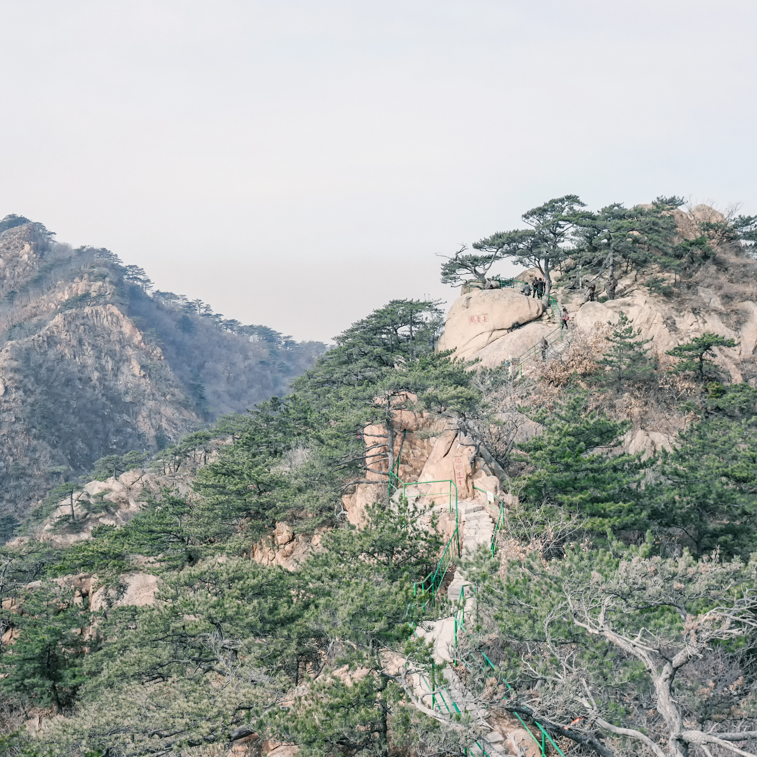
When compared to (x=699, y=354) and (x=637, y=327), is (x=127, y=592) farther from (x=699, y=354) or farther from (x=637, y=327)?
(x=699, y=354)

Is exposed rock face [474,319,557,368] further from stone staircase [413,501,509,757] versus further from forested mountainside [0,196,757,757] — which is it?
stone staircase [413,501,509,757]

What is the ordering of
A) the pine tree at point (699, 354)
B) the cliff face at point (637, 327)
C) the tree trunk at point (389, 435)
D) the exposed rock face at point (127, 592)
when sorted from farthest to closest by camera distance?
1. the exposed rock face at point (127, 592)
2. the cliff face at point (637, 327)
3. the pine tree at point (699, 354)
4. the tree trunk at point (389, 435)

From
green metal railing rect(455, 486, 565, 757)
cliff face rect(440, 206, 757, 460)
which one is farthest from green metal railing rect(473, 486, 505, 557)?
cliff face rect(440, 206, 757, 460)

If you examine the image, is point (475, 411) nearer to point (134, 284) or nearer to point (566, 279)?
point (566, 279)

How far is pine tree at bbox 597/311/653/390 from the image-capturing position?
2333 centimetres

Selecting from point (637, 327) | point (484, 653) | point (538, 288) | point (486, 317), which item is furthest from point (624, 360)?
point (484, 653)

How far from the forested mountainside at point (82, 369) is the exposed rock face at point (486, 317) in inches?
2233

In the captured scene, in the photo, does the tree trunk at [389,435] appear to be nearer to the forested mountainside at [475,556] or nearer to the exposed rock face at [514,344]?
the forested mountainside at [475,556]

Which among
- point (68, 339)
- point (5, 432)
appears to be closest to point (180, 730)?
point (5, 432)

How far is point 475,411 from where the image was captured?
1859cm

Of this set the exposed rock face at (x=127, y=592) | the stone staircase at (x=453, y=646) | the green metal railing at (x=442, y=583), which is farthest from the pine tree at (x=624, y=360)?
the exposed rock face at (x=127, y=592)

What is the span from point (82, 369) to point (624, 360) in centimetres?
7722

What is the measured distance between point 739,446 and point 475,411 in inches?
294

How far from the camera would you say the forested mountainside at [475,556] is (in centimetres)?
945
